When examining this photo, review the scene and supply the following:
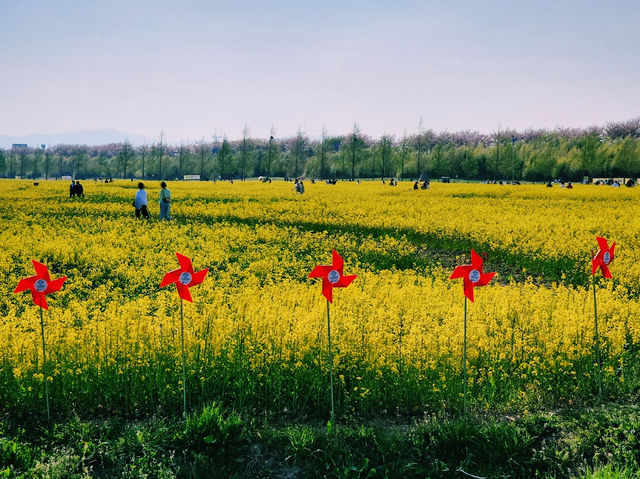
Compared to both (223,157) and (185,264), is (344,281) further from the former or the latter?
(223,157)

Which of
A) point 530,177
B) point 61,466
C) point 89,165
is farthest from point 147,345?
point 89,165

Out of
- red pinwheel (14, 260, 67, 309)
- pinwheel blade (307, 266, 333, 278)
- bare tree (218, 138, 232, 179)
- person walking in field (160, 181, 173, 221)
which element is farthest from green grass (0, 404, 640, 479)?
bare tree (218, 138, 232, 179)

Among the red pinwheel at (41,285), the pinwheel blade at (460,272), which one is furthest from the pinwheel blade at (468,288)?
the red pinwheel at (41,285)

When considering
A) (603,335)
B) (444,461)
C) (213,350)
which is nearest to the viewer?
(444,461)

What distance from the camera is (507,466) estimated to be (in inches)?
233

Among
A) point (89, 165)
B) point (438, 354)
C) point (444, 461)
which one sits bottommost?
point (444, 461)

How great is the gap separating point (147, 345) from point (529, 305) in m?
7.48

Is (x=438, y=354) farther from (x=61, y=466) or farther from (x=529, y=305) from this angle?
(x=61, y=466)

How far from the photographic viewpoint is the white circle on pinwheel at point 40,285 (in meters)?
6.89

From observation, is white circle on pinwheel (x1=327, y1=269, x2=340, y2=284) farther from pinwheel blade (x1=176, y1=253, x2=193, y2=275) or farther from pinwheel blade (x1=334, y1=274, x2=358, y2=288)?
pinwheel blade (x1=176, y1=253, x2=193, y2=275)

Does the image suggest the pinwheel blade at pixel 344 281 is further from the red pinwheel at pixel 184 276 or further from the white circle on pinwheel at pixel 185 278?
the white circle on pinwheel at pixel 185 278

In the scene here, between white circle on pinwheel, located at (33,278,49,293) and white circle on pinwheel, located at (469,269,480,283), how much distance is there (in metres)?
5.49

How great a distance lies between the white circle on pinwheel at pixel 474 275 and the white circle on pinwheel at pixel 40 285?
5.49 meters

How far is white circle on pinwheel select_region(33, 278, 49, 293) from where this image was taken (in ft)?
22.6
